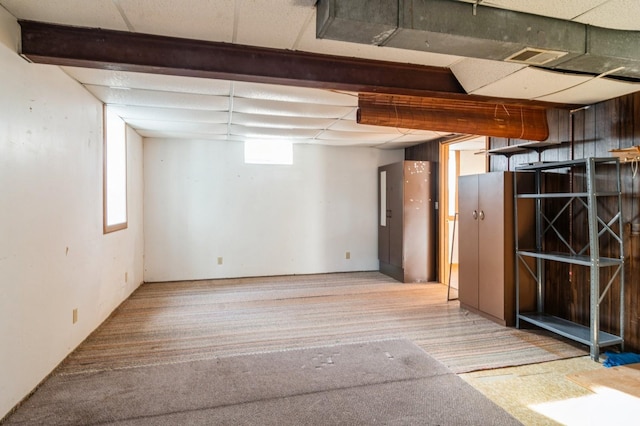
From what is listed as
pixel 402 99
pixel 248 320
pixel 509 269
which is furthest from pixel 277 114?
pixel 509 269

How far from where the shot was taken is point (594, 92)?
2771 millimetres

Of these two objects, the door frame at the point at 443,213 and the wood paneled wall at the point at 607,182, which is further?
the door frame at the point at 443,213

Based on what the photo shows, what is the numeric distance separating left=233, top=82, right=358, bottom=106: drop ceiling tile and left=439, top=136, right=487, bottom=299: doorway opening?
1636 millimetres

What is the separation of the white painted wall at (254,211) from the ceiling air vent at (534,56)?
400 centimetres

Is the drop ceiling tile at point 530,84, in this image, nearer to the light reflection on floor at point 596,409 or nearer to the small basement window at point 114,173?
the light reflection on floor at point 596,409

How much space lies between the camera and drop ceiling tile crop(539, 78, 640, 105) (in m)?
2.56

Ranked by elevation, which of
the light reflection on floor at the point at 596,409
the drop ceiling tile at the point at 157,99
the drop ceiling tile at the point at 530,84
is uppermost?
the drop ceiling tile at the point at 157,99

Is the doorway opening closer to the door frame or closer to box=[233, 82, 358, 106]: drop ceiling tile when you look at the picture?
the door frame

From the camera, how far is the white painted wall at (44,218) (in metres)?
1.98

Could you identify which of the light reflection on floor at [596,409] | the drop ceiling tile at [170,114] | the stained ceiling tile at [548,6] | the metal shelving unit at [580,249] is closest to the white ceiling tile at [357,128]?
the drop ceiling tile at [170,114]

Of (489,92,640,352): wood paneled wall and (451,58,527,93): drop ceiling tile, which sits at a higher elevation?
(451,58,527,93): drop ceiling tile

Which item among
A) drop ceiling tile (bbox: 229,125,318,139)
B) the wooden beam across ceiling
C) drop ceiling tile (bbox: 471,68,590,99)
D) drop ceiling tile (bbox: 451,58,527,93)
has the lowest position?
the wooden beam across ceiling

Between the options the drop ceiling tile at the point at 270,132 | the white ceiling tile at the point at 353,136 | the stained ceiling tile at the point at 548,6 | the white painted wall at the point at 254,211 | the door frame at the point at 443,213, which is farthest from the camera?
the white painted wall at the point at 254,211

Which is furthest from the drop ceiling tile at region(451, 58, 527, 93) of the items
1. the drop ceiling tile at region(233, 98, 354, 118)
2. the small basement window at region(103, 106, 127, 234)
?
the small basement window at region(103, 106, 127, 234)
